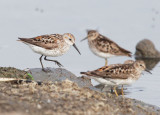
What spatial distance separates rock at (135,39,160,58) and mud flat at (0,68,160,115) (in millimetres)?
11608

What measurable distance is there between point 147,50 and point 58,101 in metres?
14.6

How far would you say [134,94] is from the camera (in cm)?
1452

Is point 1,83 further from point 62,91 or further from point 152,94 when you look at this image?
point 152,94

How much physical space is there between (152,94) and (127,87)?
1.33 meters

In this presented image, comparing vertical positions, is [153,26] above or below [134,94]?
above

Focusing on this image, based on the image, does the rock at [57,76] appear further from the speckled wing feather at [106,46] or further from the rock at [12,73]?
the speckled wing feather at [106,46]

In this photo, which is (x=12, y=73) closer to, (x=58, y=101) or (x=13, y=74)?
(x=13, y=74)

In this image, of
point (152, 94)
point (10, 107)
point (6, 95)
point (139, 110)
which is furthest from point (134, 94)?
point (10, 107)

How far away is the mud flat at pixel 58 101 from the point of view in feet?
26.6

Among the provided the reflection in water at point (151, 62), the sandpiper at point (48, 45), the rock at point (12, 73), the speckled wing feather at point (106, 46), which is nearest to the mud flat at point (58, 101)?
the rock at point (12, 73)

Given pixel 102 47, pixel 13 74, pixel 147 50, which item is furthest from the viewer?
pixel 147 50

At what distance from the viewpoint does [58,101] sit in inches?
356

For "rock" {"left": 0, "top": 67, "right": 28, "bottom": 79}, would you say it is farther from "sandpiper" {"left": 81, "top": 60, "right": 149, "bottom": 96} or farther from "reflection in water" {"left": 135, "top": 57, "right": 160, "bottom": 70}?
"reflection in water" {"left": 135, "top": 57, "right": 160, "bottom": 70}

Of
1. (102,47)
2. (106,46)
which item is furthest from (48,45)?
(106,46)
